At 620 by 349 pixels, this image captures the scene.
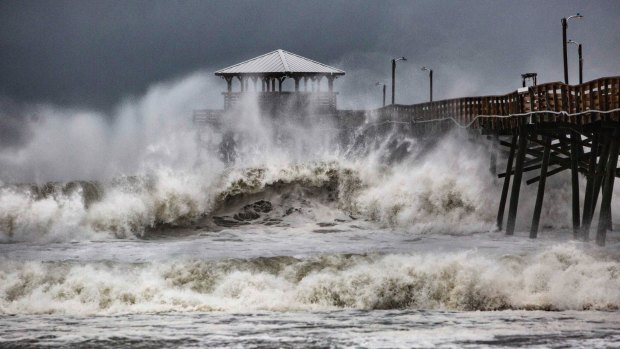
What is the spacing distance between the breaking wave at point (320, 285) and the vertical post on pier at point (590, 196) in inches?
162

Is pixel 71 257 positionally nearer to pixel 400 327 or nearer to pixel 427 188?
pixel 400 327

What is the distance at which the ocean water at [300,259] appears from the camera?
44.9ft

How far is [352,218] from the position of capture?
3062 centimetres

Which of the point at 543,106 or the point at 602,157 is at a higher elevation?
the point at 543,106

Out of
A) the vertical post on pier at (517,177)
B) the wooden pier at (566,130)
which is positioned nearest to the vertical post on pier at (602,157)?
the wooden pier at (566,130)

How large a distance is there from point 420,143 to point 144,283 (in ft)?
84.1

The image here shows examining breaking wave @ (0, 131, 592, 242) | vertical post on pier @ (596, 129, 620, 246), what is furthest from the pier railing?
breaking wave @ (0, 131, 592, 242)

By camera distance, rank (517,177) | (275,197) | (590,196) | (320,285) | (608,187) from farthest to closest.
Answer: (275,197) < (517,177) < (590,196) < (608,187) < (320,285)

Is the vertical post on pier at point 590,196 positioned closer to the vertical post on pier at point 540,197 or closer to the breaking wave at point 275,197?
the vertical post on pier at point 540,197

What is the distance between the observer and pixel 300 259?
1912 centimetres

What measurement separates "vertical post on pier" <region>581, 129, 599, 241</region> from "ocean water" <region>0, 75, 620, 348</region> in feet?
2.46

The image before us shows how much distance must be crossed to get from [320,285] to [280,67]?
1435 inches

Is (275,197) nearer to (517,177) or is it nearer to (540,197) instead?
(517,177)

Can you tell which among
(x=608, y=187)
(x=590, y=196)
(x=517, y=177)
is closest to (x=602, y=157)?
(x=608, y=187)
